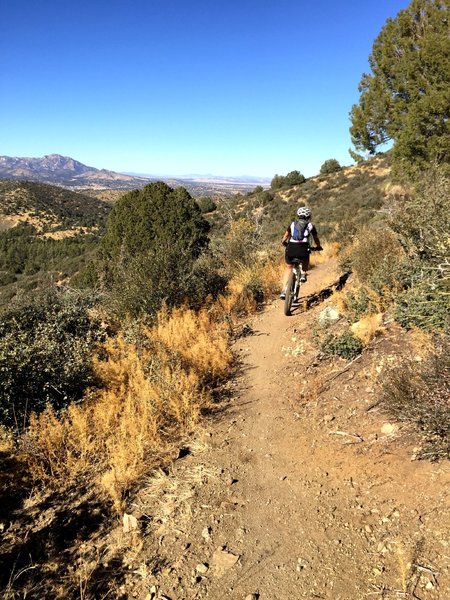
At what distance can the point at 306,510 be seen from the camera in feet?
10.1

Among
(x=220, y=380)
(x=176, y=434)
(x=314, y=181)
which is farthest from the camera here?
(x=314, y=181)

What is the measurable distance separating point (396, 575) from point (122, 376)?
12.0 ft

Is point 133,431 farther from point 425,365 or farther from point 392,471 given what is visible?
point 425,365

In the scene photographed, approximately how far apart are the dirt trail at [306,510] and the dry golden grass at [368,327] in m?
0.65

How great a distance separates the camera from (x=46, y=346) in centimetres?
509

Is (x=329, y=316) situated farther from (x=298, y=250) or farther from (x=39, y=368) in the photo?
(x=39, y=368)

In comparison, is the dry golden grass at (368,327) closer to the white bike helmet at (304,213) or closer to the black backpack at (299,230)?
the black backpack at (299,230)

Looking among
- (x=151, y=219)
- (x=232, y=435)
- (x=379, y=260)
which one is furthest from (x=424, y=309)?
(x=151, y=219)

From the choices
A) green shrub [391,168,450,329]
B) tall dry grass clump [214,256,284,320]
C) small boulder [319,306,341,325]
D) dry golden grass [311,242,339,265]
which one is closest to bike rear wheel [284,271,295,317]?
small boulder [319,306,341,325]

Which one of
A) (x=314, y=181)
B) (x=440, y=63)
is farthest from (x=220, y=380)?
(x=314, y=181)

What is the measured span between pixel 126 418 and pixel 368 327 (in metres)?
3.29

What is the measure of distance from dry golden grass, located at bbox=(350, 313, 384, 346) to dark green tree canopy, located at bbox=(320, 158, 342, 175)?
47012 millimetres

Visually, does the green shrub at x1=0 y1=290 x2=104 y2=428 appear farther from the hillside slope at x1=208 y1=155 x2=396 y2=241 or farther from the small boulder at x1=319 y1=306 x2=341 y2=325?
the hillside slope at x1=208 y1=155 x2=396 y2=241

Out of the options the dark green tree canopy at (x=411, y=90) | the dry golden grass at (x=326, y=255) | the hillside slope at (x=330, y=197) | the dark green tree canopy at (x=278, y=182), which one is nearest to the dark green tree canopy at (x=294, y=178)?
the dark green tree canopy at (x=278, y=182)
